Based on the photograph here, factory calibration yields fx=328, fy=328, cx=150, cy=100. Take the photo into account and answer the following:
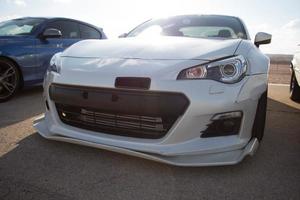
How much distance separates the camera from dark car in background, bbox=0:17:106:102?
15.5 feet

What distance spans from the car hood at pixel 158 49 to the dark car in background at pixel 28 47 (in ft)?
6.72

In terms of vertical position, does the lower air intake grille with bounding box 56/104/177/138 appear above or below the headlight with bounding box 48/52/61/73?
below

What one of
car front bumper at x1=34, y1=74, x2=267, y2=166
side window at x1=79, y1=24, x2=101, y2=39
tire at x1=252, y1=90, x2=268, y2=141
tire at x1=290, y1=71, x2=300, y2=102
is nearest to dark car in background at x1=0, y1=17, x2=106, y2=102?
side window at x1=79, y1=24, x2=101, y2=39

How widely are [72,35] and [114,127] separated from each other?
4033 millimetres

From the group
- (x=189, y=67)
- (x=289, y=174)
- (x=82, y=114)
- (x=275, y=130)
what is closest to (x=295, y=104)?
(x=275, y=130)

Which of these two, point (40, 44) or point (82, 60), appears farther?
point (40, 44)

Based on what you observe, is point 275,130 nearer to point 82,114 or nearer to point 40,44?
point 82,114

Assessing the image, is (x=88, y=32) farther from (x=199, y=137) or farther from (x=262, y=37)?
(x=199, y=137)

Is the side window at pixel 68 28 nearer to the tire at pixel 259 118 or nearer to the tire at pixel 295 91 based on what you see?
the tire at pixel 295 91

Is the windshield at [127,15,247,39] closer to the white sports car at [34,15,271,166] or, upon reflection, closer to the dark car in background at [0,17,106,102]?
the white sports car at [34,15,271,166]

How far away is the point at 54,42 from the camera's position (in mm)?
5574

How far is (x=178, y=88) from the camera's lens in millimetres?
2305

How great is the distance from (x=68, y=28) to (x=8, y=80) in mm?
1745

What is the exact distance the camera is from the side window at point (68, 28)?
5.84m
